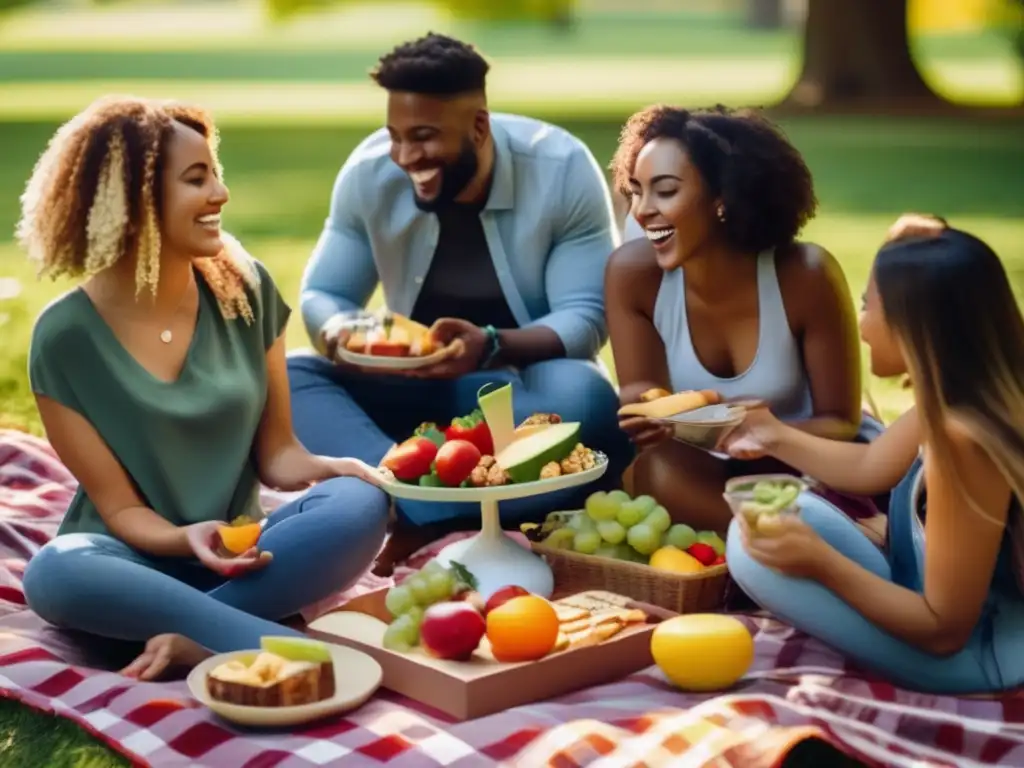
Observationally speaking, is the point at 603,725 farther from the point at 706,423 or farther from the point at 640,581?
the point at 706,423

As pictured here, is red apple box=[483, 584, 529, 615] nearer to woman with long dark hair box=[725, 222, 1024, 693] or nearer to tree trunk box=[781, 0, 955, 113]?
woman with long dark hair box=[725, 222, 1024, 693]

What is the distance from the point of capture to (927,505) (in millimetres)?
3906

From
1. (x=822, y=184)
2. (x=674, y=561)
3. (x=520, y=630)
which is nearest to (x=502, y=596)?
(x=520, y=630)

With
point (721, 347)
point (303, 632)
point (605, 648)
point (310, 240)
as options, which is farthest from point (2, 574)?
point (310, 240)

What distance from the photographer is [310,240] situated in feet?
44.2

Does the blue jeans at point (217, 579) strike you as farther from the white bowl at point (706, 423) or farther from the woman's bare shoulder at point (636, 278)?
the woman's bare shoulder at point (636, 278)

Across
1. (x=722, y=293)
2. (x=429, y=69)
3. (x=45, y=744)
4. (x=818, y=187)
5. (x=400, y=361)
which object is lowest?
(x=818, y=187)

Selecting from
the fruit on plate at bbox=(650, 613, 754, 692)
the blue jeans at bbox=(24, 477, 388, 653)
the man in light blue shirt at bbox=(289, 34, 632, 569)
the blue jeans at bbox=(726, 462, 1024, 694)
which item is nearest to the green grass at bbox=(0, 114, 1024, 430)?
the man in light blue shirt at bbox=(289, 34, 632, 569)

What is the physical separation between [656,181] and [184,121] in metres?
1.32

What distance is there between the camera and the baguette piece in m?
3.84

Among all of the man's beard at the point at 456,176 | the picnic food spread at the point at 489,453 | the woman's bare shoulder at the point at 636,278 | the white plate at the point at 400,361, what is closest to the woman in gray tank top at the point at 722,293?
the woman's bare shoulder at the point at 636,278

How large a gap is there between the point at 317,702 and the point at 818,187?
12941 millimetres

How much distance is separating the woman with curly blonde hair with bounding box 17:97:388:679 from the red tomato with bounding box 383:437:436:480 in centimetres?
12

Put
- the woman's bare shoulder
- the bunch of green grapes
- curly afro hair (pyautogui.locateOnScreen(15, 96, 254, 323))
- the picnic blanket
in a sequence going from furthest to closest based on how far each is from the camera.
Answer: the woman's bare shoulder → curly afro hair (pyautogui.locateOnScreen(15, 96, 254, 323)) → the bunch of green grapes → the picnic blanket
